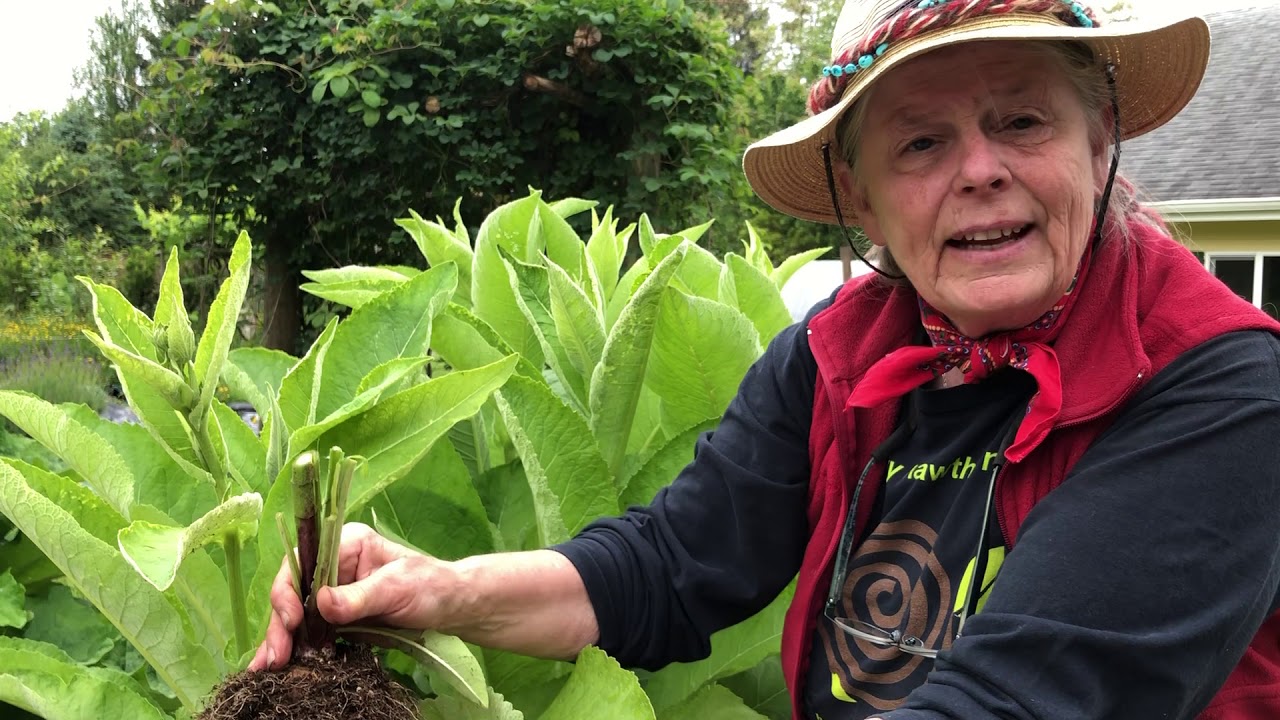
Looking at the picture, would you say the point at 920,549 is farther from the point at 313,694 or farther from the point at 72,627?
the point at 72,627

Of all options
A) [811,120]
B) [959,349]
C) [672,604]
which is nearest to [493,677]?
[672,604]

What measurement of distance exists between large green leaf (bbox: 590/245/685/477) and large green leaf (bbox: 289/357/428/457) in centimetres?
37

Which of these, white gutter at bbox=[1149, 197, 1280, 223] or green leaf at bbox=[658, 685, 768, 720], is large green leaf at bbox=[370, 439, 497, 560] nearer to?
green leaf at bbox=[658, 685, 768, 720]

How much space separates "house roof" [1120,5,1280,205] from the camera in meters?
15.3

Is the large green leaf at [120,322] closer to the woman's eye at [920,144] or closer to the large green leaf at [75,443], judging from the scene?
the large green leaf at [75,443]

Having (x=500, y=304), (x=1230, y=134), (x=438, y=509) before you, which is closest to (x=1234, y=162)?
(x=1230, y=134)

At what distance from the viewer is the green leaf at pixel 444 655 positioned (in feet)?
3.60

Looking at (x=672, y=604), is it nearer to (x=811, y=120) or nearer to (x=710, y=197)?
(x=811, y=120)

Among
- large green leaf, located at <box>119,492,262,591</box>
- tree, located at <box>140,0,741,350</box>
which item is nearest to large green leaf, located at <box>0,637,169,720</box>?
large green leaf, located at <box>119,492,262,591</box>

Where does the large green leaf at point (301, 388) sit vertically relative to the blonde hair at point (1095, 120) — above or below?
below

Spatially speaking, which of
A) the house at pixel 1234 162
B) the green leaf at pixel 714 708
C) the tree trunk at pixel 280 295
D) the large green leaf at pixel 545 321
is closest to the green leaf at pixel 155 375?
the large green leaf at pixel 545 321

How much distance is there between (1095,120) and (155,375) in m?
1.22

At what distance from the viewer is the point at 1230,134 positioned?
16.9 m

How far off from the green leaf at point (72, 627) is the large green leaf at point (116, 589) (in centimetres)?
37
